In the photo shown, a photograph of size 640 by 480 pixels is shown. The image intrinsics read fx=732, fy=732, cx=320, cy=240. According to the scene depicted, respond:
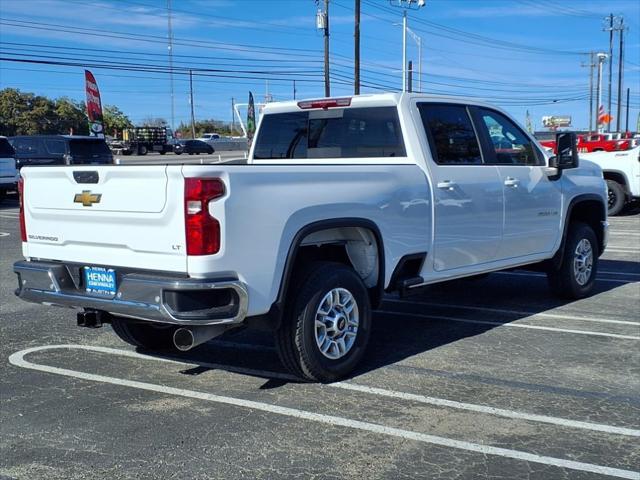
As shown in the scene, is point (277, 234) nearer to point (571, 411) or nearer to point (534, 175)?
point (571, 411)

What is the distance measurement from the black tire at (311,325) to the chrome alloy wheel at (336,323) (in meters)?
0.02

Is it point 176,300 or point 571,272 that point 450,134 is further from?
point 176,300

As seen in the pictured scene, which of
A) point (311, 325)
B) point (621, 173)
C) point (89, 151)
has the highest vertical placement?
point (89, 151)

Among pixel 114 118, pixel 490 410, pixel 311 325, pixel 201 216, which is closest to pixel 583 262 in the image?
pixel 490 410

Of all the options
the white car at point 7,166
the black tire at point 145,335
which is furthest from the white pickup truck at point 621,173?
the white car at point 7,166

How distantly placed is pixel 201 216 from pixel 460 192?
2.70 metres

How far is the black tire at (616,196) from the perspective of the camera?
16.6 m

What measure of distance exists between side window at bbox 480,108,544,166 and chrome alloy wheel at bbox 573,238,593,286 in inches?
46.9

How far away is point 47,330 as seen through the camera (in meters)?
6.82

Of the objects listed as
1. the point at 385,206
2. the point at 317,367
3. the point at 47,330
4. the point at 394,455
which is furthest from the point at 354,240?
the point at 47,330

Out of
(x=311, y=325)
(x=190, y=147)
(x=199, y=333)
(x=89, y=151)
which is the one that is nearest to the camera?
(x=199, y=333)

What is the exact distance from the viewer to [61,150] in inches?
892

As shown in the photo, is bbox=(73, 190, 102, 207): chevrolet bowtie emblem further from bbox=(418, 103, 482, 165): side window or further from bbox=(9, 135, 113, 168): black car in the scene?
bbox=(9, 135, 113, 168): black car

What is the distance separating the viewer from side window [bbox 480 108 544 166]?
685cm
